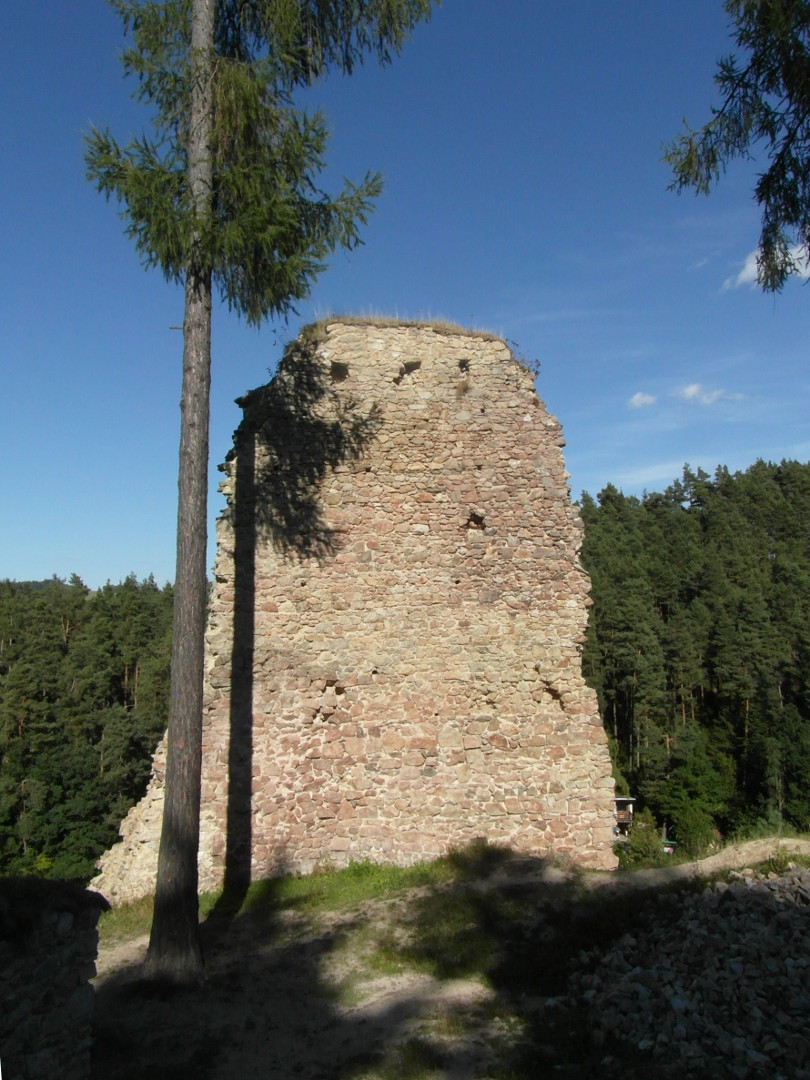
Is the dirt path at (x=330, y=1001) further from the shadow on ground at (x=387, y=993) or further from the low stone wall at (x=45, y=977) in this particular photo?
the low stone wall at (x=45, y=977)

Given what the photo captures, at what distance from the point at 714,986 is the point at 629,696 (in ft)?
126

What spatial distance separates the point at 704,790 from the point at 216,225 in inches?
1454

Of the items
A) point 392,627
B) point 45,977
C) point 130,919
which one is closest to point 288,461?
point 392,627

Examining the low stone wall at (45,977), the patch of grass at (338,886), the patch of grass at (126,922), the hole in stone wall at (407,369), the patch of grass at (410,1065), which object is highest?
the hole in stone wall at (407,369)

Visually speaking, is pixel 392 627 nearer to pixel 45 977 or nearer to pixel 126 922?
pixel 126 922

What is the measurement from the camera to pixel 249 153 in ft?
24.8

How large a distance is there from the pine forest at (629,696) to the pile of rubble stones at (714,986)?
25931 millimetres

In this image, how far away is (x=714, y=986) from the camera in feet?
16.4

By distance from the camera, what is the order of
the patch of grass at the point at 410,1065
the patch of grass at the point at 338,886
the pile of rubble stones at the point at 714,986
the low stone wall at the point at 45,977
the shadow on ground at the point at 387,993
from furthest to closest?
1. the patch of grass at the point at 338,886
2. the shadow on ground at the point at 387,993
3. the patch of grass at the point at 410,1065
4. the pile of rubble stones at the point at 714,986
5. the low stone wall at the point at 45,977

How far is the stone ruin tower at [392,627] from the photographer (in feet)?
29.4

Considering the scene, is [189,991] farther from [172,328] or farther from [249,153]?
[249,153]

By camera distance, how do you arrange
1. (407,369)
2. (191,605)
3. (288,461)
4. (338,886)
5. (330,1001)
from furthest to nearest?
1. (407,369)
2. (288,461)
3. (338,886)
4. (191,605)
5. (330,1001)

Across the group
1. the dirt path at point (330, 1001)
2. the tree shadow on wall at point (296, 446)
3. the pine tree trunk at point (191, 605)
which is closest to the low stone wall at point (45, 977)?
the dirt path at point (330, 1001)

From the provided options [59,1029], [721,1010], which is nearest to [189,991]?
[59,1029]
